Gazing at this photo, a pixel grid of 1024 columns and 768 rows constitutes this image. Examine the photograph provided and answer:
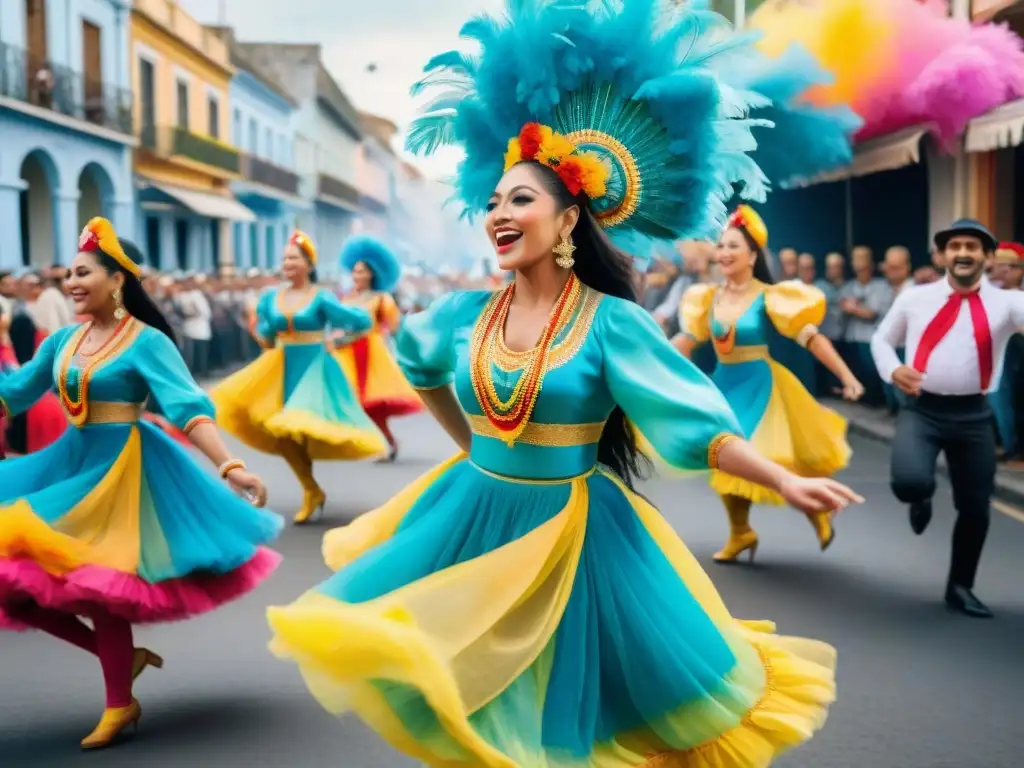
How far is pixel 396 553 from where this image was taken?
12.3 feet

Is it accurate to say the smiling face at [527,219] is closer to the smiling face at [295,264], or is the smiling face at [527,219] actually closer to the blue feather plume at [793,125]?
the blue feather plume at [793,125]

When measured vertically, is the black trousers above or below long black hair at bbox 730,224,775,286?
below

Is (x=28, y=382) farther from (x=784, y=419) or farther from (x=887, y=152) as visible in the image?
(x=887, y=152)

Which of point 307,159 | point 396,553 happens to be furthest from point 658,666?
point 307,159

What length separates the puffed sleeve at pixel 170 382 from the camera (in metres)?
5.25

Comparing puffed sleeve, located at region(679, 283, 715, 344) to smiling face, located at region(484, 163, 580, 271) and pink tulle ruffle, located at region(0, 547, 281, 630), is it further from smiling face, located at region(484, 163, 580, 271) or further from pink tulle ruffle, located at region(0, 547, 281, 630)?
smiling face, located at region(484, 163, 580, 271)

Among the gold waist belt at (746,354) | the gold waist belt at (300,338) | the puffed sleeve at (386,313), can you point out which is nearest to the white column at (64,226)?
the puffed sleeve at (386,313)

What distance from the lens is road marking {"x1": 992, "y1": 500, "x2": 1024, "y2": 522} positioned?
1012 cm

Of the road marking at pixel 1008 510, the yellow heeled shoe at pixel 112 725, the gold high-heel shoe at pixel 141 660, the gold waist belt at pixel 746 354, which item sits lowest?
the road marking at pixel 1008 510

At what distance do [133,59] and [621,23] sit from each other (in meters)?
33.4

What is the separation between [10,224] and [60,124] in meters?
4.21

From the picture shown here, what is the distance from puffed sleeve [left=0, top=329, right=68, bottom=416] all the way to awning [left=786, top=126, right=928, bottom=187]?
400 inches

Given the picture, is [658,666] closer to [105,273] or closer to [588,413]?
[588,413]

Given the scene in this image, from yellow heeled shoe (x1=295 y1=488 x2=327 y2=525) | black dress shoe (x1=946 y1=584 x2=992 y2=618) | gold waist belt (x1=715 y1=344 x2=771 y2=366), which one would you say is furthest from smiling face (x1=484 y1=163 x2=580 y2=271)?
yellow heeled shoe (x1=295 y1=488 x2=327 y2=525)
